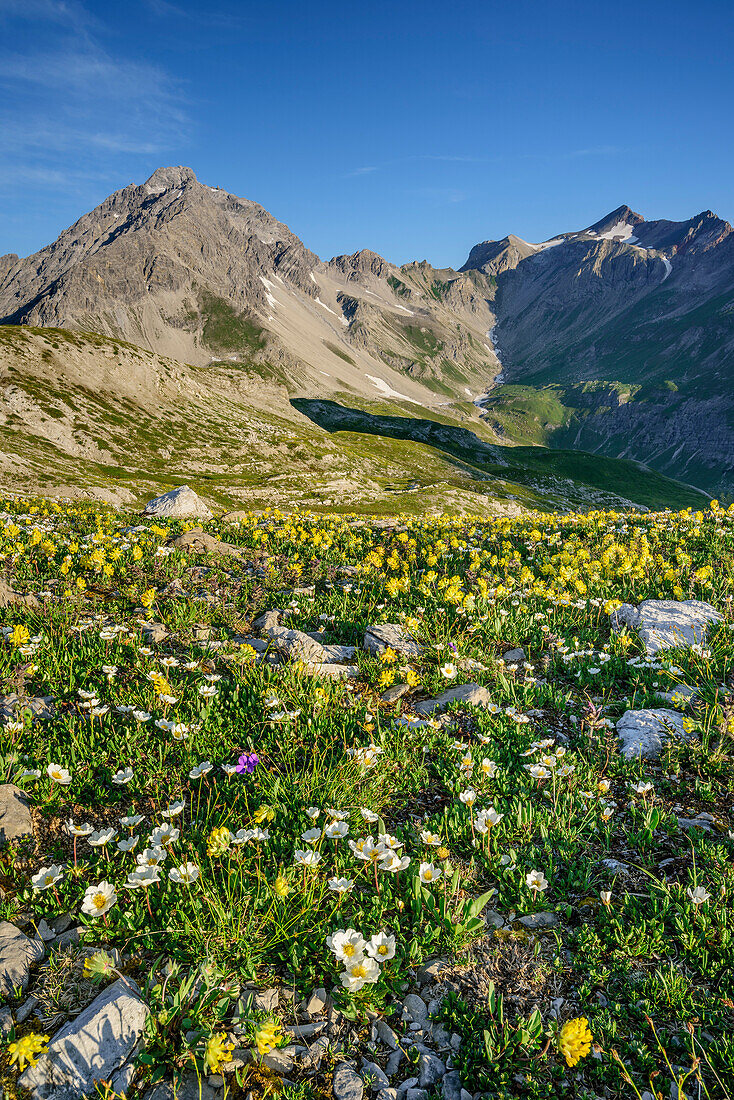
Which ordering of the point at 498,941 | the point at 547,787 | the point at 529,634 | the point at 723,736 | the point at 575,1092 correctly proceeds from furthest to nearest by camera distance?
the point at 529,634, the point at 723,736, the point at 547,787, the point at 498,941, the point at 575,1092

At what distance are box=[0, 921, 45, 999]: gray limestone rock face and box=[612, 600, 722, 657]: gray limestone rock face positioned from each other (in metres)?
7.28

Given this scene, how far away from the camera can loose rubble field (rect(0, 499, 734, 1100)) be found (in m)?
2.92

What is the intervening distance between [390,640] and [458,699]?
5.31ft

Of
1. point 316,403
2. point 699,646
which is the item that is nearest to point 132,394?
point 316,403

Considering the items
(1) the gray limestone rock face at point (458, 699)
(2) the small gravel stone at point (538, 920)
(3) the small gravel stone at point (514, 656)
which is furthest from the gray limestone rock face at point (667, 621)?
(2) the small gravel stone at point (538, 920)

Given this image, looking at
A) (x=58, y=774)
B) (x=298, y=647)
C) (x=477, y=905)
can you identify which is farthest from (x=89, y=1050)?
(x=298, y=647)

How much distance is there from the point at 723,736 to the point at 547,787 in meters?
2.19

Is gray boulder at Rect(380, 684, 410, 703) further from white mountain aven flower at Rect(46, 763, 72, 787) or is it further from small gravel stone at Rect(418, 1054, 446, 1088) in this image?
small gravel stone at Rect(418, 1054, 446, 1088)

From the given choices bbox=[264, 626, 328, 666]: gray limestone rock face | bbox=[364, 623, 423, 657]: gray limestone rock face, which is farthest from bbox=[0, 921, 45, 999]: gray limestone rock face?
bbox=[364, 623, 423, 657]: gray limestone rock face

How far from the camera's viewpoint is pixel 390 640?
7785mm

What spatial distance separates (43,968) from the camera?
3.24 metres

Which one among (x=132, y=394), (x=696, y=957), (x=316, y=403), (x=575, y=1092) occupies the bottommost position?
(x=575, y=1092)

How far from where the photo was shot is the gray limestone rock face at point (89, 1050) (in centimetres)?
271

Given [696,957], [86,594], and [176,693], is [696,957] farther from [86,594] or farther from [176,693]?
[86,594]
